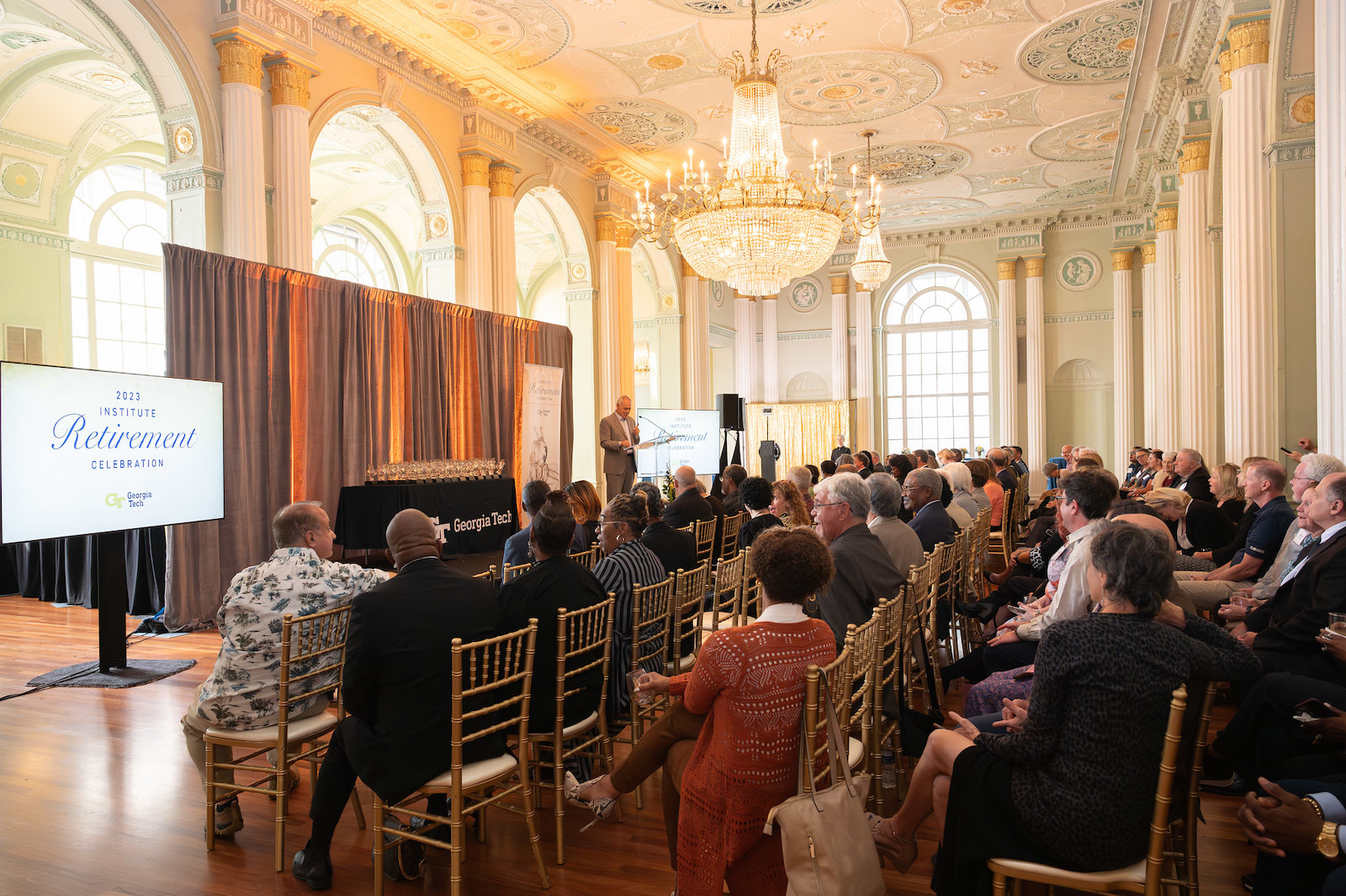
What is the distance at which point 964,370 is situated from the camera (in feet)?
55.6

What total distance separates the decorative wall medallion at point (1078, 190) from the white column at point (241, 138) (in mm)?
12471

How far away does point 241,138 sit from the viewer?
6488mm

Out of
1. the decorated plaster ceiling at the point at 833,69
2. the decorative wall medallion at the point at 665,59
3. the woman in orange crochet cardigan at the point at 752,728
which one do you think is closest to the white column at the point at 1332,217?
the woman in orange crochet cardigan at the point at 752,728

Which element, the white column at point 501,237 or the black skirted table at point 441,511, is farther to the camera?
the white column at point 501,237

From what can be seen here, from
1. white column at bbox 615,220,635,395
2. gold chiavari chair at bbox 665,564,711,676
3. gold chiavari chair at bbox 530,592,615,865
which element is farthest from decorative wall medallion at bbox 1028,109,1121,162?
gold chiavari chair at bbox 530,592,615,865

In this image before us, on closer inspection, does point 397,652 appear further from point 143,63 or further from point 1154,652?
point 143,63

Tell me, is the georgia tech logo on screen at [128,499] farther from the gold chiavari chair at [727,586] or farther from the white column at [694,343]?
the white column at [694,343]

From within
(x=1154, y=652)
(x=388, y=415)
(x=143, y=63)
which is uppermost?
(x=143, y=63)

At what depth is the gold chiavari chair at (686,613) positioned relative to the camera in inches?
139

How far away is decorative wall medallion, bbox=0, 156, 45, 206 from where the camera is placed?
980 cm

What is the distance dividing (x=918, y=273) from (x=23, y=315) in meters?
14.9

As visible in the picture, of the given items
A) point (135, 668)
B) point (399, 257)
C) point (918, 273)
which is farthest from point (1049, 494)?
point (399, 257)

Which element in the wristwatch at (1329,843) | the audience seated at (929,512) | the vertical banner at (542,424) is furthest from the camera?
the vertical banner at (542,424)

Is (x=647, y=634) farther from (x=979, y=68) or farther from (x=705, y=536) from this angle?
(x=979, y=68)
